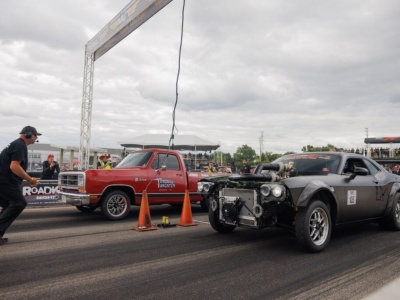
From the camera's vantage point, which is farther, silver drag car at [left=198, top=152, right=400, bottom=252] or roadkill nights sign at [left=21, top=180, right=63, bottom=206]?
roadkill nights sign at [left=21, top=180, right=63, bottom=206]

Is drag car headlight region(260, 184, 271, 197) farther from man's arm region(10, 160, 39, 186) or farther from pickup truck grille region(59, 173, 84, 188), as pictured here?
pickup truck grille region(59, 173, 84, 188)

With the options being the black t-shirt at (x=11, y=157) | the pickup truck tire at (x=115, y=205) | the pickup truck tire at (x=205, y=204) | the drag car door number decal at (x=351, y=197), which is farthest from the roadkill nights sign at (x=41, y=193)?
the drag car door number decal at (x=351, y=197)

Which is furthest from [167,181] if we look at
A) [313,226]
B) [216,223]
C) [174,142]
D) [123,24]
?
[174,142]

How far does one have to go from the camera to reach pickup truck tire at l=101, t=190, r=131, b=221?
25.5 ft

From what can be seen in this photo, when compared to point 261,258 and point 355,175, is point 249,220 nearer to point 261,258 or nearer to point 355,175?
point 261,258

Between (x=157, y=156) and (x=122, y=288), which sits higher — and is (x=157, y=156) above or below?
above

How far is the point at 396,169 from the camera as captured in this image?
14695mm

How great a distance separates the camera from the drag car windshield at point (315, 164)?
5.77 m

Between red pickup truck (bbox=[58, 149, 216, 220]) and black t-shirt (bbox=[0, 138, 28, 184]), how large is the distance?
2.32 meters

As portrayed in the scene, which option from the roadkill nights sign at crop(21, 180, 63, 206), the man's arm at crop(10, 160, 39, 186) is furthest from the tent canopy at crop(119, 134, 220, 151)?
the man's arm at crop(10, 160, 39, 186)

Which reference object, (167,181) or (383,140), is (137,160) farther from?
(383,140)

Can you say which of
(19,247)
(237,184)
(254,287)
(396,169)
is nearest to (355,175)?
(237,184)

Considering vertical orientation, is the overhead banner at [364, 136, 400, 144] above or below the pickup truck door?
above

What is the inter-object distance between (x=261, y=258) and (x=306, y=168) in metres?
2.11
